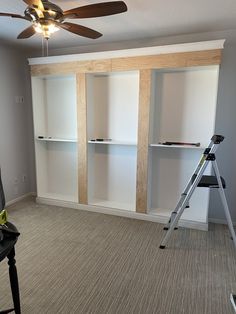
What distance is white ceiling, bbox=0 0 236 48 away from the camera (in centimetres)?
225

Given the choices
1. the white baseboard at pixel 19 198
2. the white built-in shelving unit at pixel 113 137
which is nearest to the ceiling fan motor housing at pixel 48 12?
the white built-in shelving unit at pixel 113 137

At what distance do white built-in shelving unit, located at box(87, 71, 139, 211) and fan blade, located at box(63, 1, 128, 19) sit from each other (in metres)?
1.56

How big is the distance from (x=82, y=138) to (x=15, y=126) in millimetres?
1254

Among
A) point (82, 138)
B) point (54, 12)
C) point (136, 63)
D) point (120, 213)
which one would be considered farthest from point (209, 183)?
point (54, 12)

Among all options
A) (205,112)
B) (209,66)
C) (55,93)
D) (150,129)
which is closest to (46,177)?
(55,93)

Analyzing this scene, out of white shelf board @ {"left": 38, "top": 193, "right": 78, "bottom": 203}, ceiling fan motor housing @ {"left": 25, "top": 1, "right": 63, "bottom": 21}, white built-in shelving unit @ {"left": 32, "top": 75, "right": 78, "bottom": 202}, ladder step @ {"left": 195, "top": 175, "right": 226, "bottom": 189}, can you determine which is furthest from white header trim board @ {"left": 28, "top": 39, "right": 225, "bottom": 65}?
white shelf board @ {"left": 38, "top": 193, "right": 78, "bottom": 203}

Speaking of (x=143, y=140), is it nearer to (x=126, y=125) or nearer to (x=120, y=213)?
(x=126, y=125)

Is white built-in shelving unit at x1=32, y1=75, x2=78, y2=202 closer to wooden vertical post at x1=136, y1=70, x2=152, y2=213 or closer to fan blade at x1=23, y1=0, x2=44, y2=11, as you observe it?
wooden vertical post at x1=136, y1=70, x2=152, y2=213

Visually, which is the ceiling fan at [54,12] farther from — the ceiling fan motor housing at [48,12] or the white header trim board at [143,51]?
the white header trim board at [143,51]

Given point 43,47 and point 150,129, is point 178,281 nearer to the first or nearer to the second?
point 150,129

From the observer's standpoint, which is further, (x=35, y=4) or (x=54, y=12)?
(x=54, y=12)

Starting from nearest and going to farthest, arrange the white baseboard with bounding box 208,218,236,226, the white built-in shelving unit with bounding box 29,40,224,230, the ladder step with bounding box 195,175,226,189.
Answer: the ladder step with bounding box 195,175,226,189
the white built-in shelving unit with bounding box 29,40,224,230
the white baseboard with bounding box 208,218,236,226

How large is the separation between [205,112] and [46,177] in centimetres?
274

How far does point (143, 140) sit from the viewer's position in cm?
325
